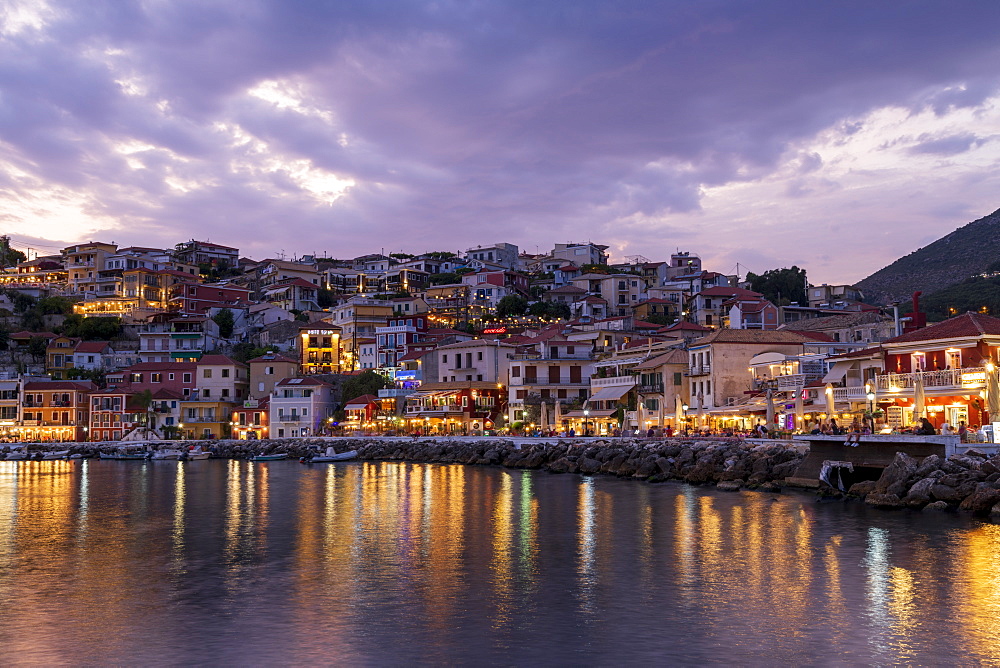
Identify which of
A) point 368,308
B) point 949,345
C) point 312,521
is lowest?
point 312,521

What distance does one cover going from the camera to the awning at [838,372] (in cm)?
4528

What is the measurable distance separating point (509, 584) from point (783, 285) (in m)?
101

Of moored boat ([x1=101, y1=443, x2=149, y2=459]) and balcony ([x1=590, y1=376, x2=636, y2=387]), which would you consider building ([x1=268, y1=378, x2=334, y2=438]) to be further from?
balcony ([x1=590, y1=376, x2=636, y2=387])

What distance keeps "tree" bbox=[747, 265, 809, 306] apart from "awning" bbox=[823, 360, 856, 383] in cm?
6376

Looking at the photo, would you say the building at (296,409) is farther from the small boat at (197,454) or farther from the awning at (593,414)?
the awning at (593,414)

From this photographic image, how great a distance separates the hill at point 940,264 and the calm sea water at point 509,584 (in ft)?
386

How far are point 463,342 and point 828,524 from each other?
190 feet

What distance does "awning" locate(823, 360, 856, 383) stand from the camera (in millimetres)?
45281

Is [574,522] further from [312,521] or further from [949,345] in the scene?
[949,345]

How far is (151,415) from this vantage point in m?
91.3

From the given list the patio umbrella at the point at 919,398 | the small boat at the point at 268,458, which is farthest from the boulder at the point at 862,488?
the small boat at the point at 268,458

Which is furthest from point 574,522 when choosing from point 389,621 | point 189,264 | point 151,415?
point 189,264

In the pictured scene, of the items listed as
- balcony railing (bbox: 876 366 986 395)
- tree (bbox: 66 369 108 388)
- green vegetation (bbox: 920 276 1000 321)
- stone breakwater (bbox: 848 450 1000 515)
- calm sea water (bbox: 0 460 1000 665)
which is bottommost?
calm sea water (bbox: 0 460 1000 665)

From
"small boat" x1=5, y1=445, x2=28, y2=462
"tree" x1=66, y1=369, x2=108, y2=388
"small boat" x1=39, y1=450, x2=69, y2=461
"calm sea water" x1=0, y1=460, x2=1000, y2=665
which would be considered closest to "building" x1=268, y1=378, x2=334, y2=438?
"small boat" x1=39, y1=450, x2=69, y2=461
